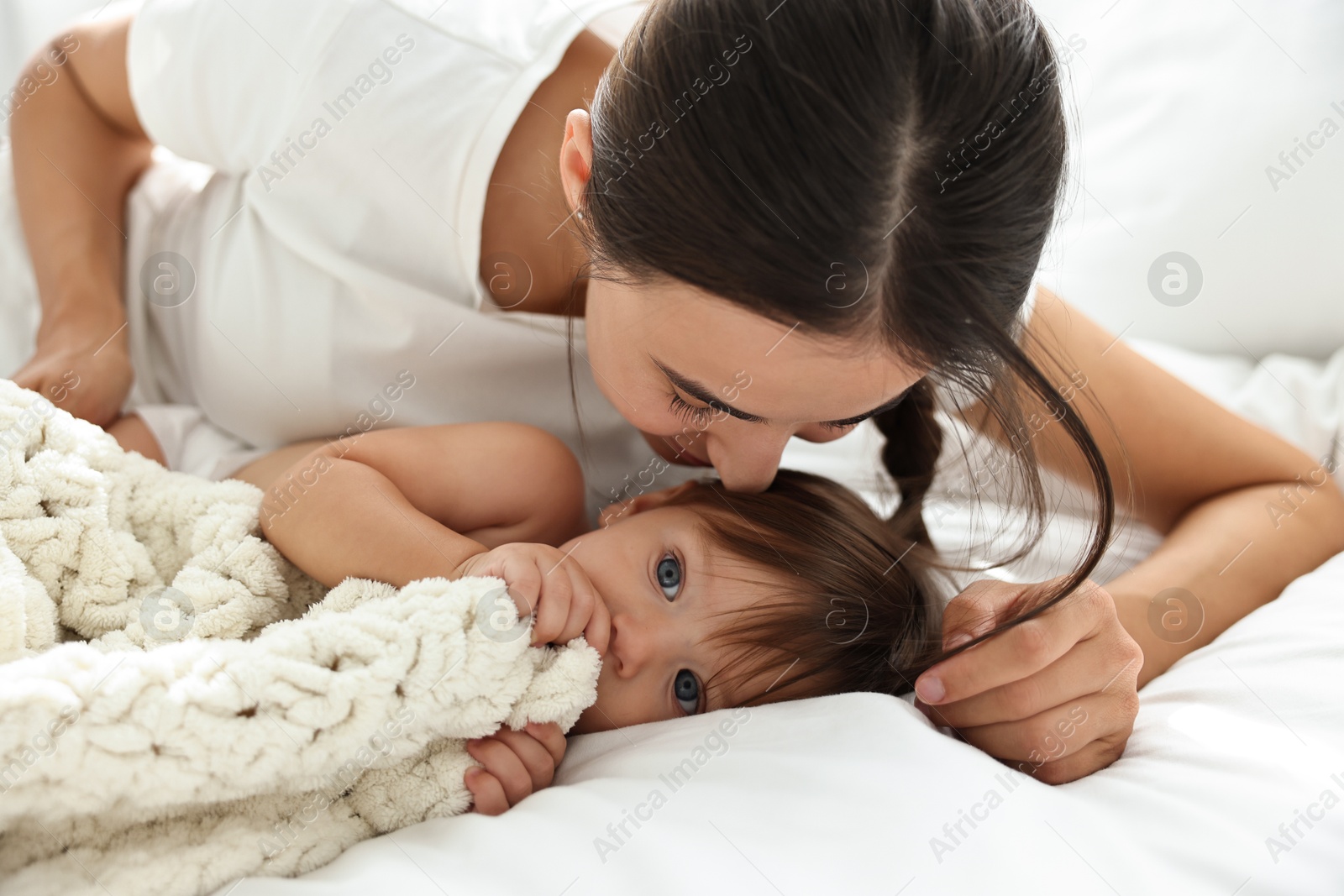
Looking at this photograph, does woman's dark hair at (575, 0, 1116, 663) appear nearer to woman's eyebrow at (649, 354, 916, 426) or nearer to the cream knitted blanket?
woman's eyebrow at (649, 354, 916, 426)

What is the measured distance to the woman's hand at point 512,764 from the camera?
778 millimetres

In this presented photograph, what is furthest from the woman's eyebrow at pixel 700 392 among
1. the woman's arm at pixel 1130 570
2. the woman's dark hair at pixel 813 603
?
the woman's arm at pixel 1130 570

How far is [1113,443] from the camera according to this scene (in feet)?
3.93

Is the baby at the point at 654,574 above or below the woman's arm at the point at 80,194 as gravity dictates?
below

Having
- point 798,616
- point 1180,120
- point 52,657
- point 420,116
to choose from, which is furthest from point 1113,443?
point 52,657

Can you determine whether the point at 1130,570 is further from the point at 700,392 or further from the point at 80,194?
the point at 80,194

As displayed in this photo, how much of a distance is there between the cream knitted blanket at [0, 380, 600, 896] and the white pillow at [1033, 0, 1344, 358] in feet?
3.87

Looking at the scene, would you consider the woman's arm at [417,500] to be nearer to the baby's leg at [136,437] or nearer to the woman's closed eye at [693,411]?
the baby's leg at [136,437]

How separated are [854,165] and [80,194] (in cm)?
115

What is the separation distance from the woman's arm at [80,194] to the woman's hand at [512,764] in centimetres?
73

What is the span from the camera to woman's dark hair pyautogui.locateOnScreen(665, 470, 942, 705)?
3.01ft

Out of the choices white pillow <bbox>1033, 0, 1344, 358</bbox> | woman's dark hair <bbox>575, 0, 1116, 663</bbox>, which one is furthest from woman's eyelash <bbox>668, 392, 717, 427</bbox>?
white pillow <bbox>1033, 0, 1344, 358</bbox>

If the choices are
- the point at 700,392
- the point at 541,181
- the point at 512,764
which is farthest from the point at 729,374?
the point at 541,181

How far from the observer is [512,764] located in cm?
81
